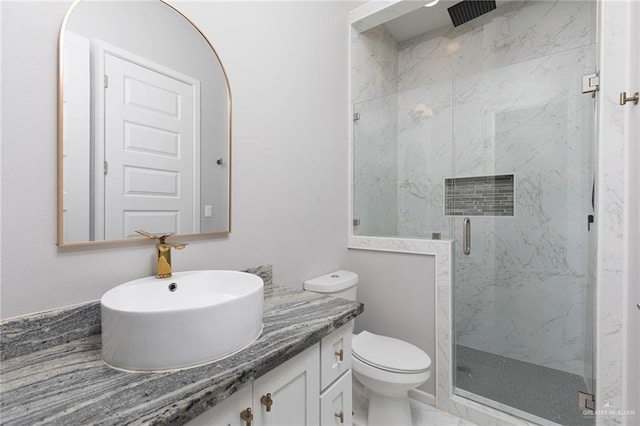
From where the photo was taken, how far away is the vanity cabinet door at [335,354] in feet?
3.23

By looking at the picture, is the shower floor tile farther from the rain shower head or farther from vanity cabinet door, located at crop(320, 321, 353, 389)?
the rain shower head

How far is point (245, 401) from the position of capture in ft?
2.39

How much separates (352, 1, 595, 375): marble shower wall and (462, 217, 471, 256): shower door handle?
5cm

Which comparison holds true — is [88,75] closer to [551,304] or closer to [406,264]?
[406,264]

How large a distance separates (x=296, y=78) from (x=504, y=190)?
146 cm

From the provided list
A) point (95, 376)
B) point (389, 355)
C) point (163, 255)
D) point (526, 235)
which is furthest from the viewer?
point (526, 235)

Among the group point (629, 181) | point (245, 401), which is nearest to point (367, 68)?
point (629, 181)

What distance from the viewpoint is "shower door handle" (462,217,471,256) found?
1.82 metres

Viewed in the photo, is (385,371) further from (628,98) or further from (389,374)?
(628,98)

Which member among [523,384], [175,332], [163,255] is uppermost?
[163,255]

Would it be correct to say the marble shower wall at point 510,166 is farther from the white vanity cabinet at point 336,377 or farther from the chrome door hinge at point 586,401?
the white vanity cabinet at point 336,377

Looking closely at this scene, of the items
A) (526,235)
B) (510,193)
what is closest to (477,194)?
(510,193)

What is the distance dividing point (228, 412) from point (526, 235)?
6.54 ft

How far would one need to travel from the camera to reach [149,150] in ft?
3.45
